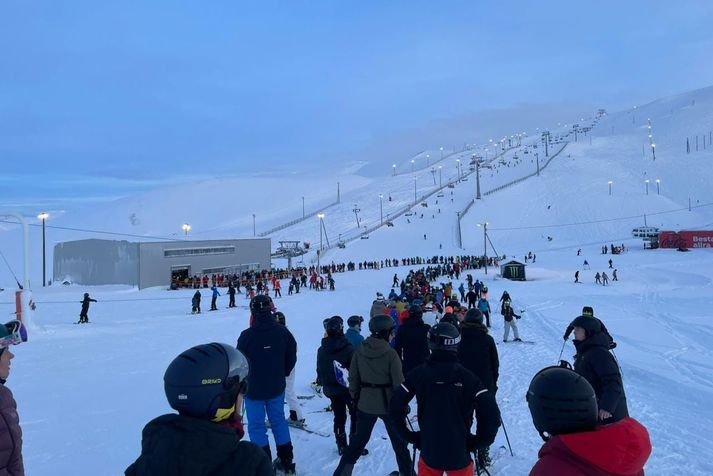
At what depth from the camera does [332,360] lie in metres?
5.56

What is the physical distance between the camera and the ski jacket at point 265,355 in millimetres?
4863

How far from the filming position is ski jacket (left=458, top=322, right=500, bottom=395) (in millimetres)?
5461

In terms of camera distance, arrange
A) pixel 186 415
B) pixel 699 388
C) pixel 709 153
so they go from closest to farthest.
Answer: pixel 186 415 < pixel 699 388 < pixel 709 153

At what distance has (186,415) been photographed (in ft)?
6.40

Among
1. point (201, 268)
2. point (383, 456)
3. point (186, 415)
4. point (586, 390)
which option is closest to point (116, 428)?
point (383, 456)

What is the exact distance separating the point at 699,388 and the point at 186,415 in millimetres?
10554

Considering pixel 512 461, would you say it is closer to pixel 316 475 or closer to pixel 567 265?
pixel 316 475

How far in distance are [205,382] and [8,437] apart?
1555 millimetres

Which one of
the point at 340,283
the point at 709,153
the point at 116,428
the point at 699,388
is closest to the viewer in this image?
the point at 116,428

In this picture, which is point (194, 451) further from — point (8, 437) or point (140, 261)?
point (140, 261)

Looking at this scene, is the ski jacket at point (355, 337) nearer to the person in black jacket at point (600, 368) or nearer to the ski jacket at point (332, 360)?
the ski jacket at point (332, 360)

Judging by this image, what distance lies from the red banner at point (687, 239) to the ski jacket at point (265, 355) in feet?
190

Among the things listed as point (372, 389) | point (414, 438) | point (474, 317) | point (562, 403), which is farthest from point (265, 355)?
point (562, 403)

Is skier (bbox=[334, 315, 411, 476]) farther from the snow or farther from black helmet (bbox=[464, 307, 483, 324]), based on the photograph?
black helmet (bbox=[464, 307, 483, 324])
